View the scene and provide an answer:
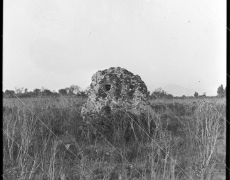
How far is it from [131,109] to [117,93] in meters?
0.50

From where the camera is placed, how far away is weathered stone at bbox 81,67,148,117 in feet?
15.3

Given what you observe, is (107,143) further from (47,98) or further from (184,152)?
(47,98)

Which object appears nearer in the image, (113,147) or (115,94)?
(113,147)

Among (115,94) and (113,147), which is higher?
(115,94)

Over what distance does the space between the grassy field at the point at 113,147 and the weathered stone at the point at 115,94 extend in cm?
24

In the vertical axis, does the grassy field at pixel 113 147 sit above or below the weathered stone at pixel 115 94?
below

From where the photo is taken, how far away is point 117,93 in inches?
187

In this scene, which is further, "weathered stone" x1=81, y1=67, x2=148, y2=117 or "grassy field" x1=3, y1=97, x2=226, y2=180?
"weathered stone" x1=81, y1=67, x2=148, y2=117

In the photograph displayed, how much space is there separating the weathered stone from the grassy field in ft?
0.80

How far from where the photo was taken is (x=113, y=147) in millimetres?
3816

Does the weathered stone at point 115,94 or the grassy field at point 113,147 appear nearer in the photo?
the grassy field at point 113,147

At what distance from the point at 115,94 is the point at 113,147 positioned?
136 cm

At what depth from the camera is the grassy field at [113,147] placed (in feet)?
8.72

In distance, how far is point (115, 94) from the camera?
475 cm
